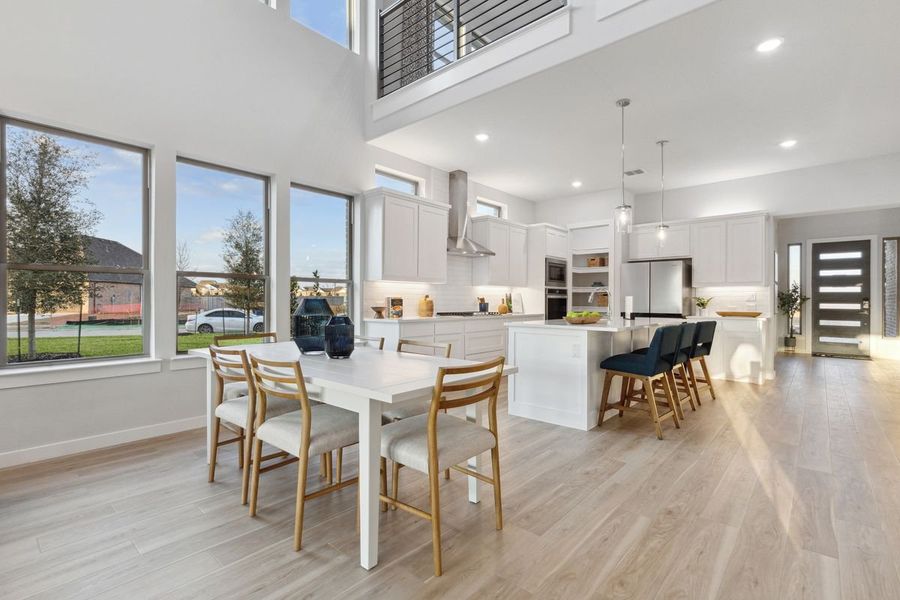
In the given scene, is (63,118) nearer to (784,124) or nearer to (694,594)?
(694,594)

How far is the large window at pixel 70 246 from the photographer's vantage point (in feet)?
10.0

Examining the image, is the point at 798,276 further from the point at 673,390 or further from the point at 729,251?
the point at 673,390

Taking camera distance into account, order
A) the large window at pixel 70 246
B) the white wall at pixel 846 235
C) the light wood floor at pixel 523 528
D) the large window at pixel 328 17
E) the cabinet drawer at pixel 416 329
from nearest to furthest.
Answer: the light wood floor at pixel 523 528
the large window at pixel 70 246
the large window at pixel 328 17
the cabinet drawer at pixel 416 329
the white wall at pixel 846 235

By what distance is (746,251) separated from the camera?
6227mm

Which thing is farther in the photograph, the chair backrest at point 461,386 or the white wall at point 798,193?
the white wall at point 798,193

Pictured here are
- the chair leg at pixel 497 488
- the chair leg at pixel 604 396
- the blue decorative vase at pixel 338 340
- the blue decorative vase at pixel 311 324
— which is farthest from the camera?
the chair leg at pixel 604 396

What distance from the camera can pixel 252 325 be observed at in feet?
14.2

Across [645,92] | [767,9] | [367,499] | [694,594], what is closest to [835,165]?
[645,92]

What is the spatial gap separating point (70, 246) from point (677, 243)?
736cm

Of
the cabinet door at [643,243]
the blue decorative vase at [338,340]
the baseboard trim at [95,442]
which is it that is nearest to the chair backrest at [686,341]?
the blue decorative vase at [338,340]

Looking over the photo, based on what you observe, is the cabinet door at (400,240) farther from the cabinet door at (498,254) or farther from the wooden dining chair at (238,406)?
the wooden dining chair at (238,406)

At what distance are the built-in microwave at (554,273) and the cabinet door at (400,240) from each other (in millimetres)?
2740

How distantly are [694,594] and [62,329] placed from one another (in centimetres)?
425

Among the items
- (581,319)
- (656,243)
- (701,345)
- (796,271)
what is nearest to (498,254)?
(656,243)
